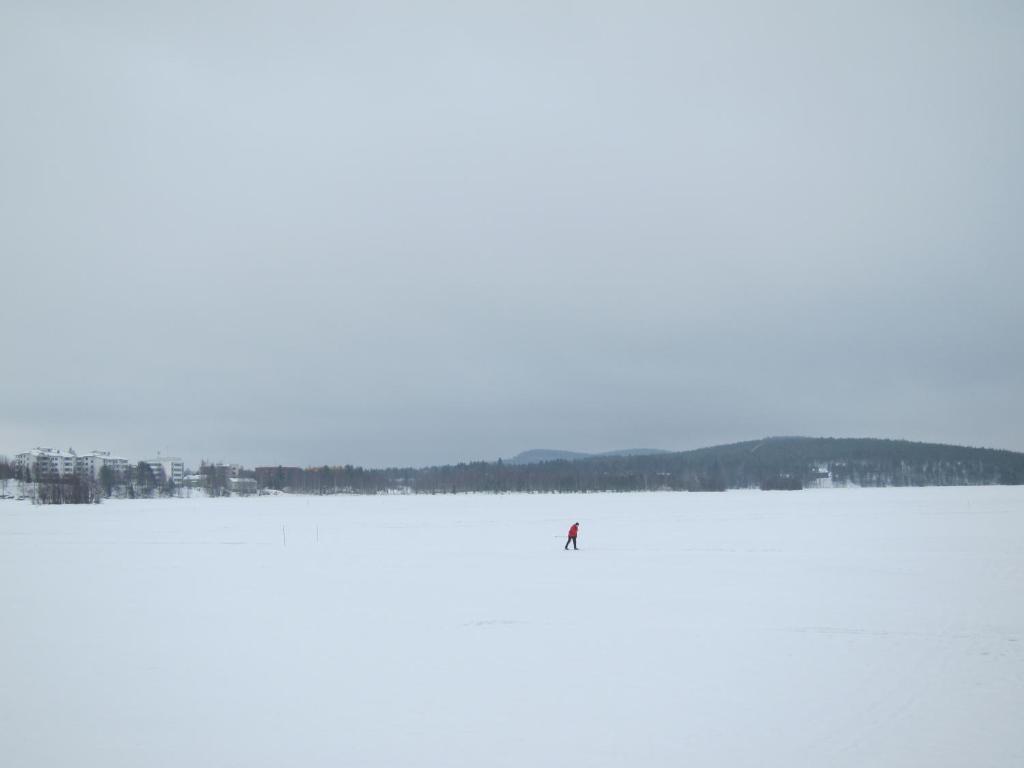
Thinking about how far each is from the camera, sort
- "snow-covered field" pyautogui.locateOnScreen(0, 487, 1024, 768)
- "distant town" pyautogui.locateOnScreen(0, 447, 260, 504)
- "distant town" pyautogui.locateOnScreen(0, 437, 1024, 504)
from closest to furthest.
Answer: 1. "snow-covered field" pyautogui.locateOnScreen(0, 487, 1024, 768)
2. "distant town" pyautogui.locateOnScreen(0, 447, 260, 504)
3. "distant town" pyautogui.locateOnScreen(0, 437, 1024, 504)

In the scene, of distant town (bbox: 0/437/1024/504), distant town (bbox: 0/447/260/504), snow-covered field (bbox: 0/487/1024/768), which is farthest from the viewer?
distant town (bbox: 0/437/1024/504)

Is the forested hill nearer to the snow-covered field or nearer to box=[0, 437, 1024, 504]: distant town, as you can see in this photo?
box=[0, 437, 1024, 504]: distant town

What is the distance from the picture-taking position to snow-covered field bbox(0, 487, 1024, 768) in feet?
26.6

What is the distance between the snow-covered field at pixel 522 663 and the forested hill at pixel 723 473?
13704cm

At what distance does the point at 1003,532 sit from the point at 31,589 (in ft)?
118

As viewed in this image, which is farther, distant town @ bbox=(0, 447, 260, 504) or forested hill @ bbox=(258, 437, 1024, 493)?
forested hill @ bbox=(258, 437, 1024, 493)

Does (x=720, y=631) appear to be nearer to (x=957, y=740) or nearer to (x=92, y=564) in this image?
(x=957, y=740)

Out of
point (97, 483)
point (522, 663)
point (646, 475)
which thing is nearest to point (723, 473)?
point (646, 475)

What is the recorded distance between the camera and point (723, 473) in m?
173

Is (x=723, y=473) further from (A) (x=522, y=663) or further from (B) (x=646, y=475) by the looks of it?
(A) (x=522, y=663)

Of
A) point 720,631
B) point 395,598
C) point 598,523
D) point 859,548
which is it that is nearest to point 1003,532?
point 859,548

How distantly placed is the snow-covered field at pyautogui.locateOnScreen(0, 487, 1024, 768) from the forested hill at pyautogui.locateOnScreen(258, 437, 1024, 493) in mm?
137037

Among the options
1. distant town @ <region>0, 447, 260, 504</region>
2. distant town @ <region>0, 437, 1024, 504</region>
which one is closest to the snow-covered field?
distant town @ <region>0, 447, 260, 504</region>

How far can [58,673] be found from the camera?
447 inches
